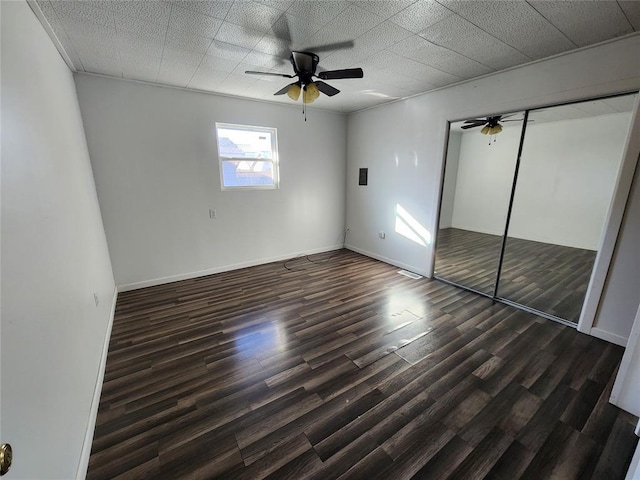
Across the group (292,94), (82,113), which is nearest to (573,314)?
(292,94)

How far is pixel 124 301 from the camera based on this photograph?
332 centimetres

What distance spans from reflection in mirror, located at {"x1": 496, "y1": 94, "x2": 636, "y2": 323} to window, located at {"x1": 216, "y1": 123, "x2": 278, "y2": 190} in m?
3.64

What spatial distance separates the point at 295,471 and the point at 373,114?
15.6ft

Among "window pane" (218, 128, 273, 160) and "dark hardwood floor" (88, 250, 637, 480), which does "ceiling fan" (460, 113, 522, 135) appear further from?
"window pane" (218, 128, 273, 160)

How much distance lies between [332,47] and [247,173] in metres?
2.38

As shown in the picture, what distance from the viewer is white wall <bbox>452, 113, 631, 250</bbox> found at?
12.8 feet

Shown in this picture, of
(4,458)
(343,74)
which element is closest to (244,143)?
(343,74)

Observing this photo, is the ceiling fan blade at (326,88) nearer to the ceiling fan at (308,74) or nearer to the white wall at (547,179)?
the ceiling fan at (308,74)

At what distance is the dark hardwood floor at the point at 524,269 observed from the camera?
10.8 ft

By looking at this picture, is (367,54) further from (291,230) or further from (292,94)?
(291,230)

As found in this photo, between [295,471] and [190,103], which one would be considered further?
[190,103]

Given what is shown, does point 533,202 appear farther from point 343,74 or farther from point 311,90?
point 311,90

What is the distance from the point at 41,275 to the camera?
127 centimetres

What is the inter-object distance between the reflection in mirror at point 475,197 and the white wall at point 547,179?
0.02 meters
